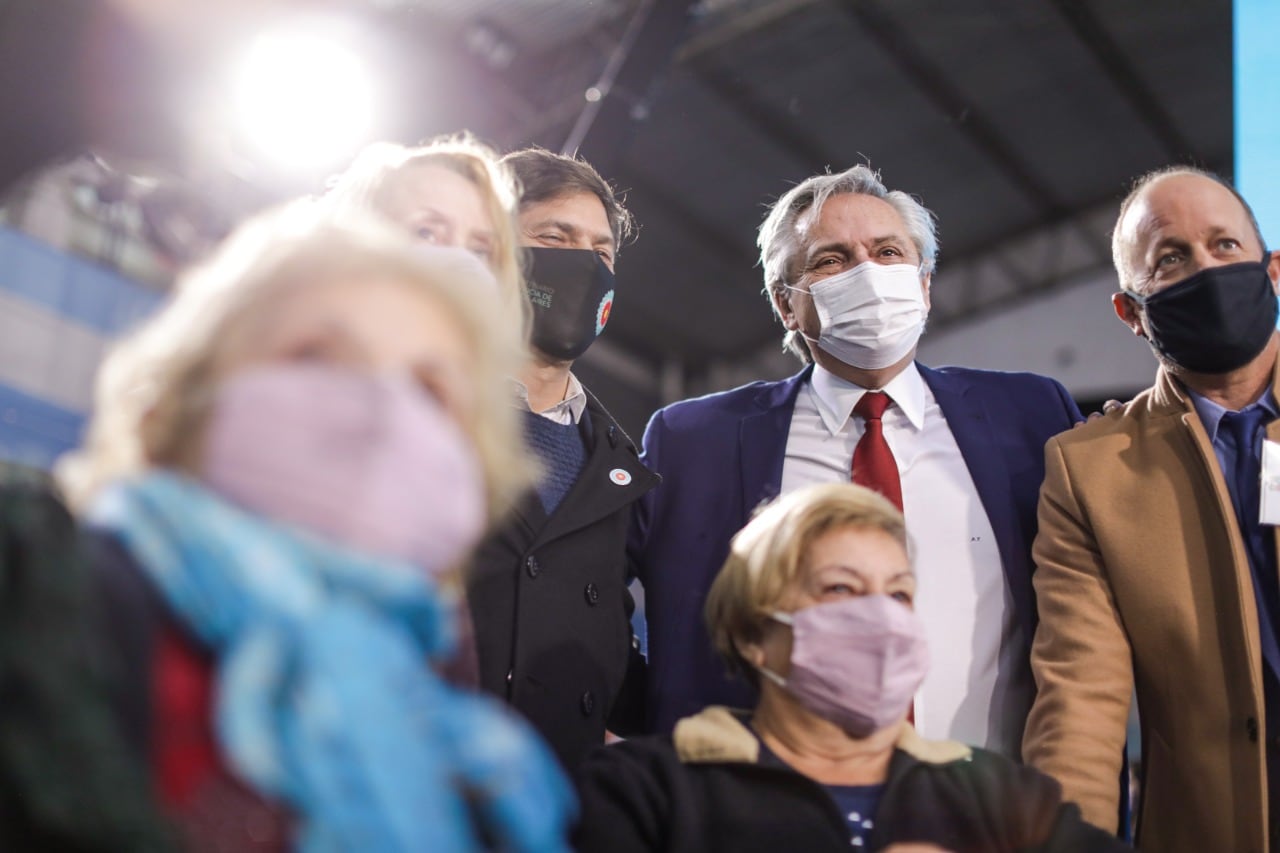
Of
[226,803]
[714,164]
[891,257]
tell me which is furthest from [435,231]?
[714,164]

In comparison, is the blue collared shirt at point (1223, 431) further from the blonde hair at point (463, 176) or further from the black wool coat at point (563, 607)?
the blonde hair at point (463, 176)

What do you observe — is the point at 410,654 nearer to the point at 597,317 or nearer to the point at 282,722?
the point at 282,722

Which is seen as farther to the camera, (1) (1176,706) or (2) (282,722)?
(1) (1176,706)

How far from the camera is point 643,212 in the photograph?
10.3 meters

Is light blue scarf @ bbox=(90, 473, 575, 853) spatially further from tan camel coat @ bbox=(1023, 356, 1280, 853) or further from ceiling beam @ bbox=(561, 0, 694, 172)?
ceiling beam @ bbox=(561, 0, 694, 172)

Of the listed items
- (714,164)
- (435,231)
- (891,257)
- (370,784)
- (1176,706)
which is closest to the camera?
(370,784)

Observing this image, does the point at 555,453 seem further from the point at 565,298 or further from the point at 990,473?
the point at 990,473

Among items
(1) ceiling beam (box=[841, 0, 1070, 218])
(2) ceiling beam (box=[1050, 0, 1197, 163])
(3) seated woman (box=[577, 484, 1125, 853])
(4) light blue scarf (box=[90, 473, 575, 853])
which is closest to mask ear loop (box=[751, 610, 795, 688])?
(3) seated woman (box=[577, 484, 1125, 853])

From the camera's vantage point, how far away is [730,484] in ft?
7.94

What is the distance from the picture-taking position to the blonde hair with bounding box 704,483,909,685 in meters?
1.67

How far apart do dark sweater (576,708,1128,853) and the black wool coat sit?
25 centimetres

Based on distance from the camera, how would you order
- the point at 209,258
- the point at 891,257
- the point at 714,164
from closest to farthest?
the point at 209,258 < the point at 891,257 < the point at 714,164

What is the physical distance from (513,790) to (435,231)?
3.07 ft

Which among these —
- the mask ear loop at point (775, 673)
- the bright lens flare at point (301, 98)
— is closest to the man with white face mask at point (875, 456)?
the mask ear loop at point (775, 673)
